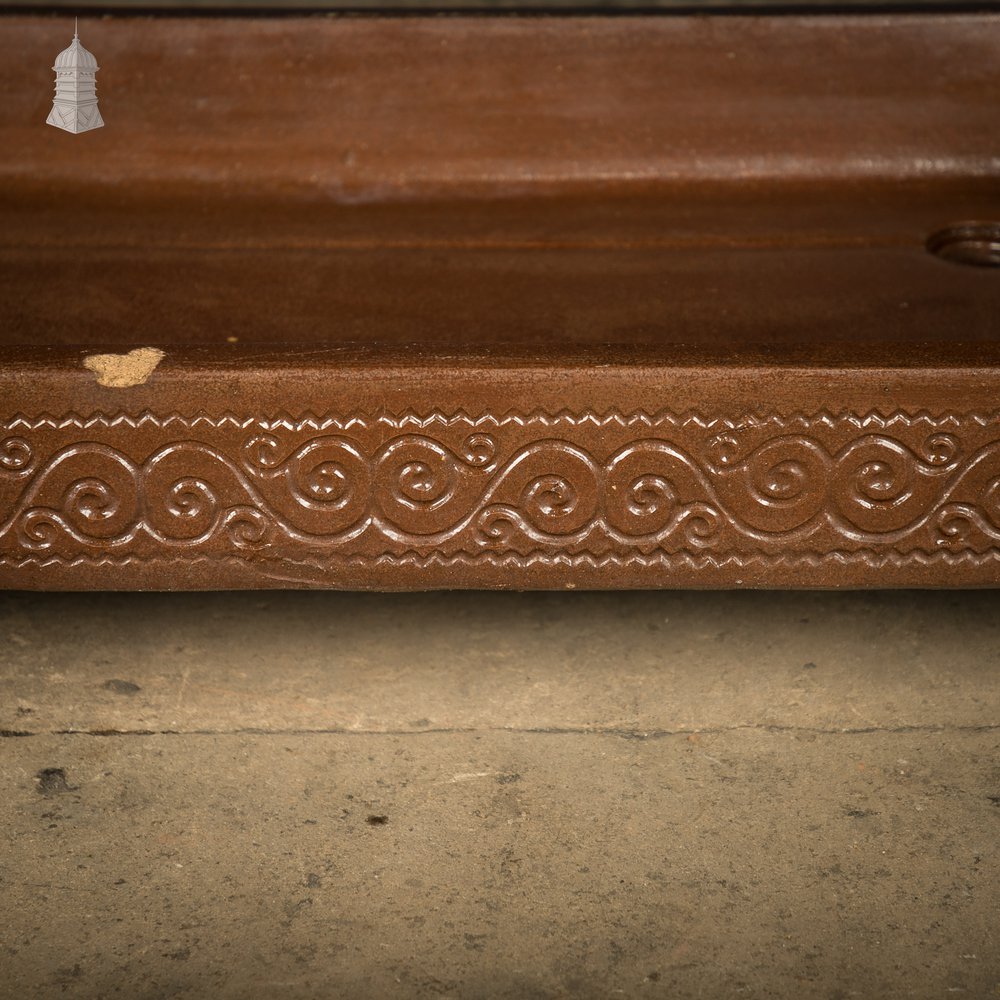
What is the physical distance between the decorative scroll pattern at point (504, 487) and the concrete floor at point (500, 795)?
18 cm

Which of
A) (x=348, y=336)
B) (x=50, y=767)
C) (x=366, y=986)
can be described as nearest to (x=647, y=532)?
(x=348, y=336)

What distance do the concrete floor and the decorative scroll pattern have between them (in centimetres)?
18

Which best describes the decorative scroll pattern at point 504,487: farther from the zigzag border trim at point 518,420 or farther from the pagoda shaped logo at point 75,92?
the pagoda shaped logo at point 75,92

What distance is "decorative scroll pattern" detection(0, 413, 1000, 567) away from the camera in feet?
4.90

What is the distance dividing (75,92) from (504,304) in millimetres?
689

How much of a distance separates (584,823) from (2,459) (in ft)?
2.79

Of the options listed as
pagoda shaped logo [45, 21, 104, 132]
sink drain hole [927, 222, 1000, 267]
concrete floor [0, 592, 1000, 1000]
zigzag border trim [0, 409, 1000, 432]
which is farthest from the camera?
sink drain hole [927, 222, 1000, 267]

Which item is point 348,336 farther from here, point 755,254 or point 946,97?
point 946,97

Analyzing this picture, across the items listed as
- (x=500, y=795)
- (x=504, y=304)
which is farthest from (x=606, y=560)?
(x=504, y=304)

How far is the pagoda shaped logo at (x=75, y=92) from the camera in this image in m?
1.66

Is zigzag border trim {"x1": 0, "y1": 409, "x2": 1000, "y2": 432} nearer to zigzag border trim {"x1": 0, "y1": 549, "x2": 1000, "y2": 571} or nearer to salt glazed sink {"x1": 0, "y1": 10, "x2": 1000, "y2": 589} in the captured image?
salt glazed sink {"x1": 0, "y1": 10, "x2": 1000, "y2": 589}

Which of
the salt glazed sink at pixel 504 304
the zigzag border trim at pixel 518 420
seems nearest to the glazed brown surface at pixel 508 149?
the salt glazed sink at pixel 504 304

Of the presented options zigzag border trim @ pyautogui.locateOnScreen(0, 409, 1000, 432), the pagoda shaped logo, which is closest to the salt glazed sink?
zigzag border trim @ pyautogui.locateOnScreen(0, 409, 1000, 432)

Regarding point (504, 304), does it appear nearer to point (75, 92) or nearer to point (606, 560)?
point (606, 560)
